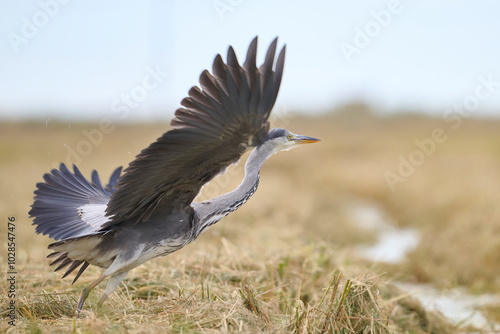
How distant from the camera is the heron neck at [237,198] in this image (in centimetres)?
402

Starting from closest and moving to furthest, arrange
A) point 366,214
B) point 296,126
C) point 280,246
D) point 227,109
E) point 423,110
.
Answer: point 227,109 → point 280,246 → point 366,214 → point 296,126 → point 423,110

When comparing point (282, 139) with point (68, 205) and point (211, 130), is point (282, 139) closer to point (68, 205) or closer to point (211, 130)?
point (211, 130)

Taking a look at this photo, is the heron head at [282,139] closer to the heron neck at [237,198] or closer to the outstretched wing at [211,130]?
the heron neck at [237,198]

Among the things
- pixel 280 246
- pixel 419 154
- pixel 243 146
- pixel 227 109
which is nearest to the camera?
pixel 227 109

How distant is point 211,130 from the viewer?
336 centimetres

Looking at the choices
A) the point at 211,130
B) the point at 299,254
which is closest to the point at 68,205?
the point at 211,130

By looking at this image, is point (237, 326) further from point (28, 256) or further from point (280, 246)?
point (280, 246)

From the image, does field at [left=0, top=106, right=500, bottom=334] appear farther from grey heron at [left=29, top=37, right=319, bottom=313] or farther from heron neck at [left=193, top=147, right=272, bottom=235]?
heron neck at [left=193, top=147, right=272, bottom=235]

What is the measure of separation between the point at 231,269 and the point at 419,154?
10536 mm

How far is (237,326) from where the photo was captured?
3.63 meters

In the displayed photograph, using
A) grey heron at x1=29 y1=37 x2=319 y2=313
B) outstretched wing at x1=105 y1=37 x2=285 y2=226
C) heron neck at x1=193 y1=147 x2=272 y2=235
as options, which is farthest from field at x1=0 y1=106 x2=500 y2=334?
outstretched wing at x1=105 y1=37 x2=285 y2=226

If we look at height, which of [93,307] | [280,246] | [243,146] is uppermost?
[243,146]

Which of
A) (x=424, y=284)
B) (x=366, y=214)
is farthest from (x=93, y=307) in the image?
(x=366, y=214)

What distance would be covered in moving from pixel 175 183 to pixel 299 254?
9.39ft
